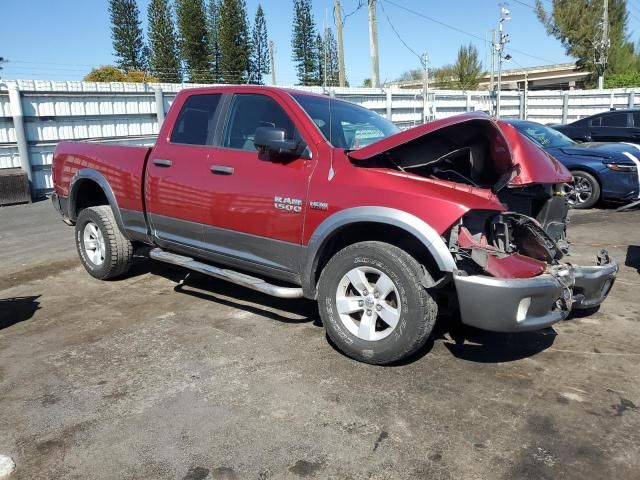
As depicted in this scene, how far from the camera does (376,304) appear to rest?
3.61 meters

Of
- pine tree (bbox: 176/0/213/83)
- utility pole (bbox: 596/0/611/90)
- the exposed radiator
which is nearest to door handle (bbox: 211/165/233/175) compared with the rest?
the exposed radiator

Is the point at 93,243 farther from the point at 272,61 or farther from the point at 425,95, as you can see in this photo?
the point at 272,61

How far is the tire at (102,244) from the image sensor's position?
18.2 ft

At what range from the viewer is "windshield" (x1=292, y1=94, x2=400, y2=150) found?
13.9ft

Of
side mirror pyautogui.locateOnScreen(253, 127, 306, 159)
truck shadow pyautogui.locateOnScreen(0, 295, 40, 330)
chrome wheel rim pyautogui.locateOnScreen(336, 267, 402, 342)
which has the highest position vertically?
side mirror pyautogui.locateOnScreen(253, 127, 306, 159)

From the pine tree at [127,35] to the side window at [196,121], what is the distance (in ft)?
165

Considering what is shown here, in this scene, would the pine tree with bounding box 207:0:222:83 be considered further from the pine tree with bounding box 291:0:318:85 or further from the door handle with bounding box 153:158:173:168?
the door handle with bounding box 153:158:173:168

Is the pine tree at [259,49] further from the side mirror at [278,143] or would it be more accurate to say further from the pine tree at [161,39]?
the side mirror at [278,143]

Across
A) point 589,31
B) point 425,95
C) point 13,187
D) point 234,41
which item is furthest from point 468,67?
point 13,187

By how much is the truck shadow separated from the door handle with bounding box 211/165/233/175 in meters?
2.08

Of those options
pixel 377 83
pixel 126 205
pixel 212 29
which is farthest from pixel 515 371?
pixel 212 29

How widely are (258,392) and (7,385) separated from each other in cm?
160

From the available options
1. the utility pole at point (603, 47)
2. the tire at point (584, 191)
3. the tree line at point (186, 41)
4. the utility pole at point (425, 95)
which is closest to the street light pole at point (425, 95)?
the utility pole at point (425, 95)

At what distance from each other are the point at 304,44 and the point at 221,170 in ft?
178
